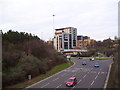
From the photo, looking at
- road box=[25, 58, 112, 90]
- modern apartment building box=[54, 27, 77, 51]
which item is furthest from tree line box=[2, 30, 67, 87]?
modern apartment building box=[54, 27, 77, 51]

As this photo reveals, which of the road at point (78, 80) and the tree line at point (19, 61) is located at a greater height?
the tree line at point (19, 61)

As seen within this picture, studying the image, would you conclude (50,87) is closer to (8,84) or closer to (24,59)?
(8,84)

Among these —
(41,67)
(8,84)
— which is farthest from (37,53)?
(8,84)

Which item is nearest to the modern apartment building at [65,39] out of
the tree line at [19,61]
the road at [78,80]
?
the tree line at [19,61]

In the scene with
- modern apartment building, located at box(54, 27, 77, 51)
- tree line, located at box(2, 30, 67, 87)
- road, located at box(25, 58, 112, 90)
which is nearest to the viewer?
road, located at box(25, 58, 112, 90)

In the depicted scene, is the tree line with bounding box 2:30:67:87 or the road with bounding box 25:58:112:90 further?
the tree line with bounding box 2:30:67:87

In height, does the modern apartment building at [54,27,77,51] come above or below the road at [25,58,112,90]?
above

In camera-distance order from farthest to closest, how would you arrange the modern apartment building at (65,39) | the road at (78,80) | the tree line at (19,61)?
the modern apartment building at (65,39)
the tree line at (19,61)
the road at (78,80)

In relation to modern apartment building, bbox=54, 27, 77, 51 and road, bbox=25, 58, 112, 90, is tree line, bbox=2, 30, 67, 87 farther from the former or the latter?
modern apartment building, bbox=54, 27, 77, 51

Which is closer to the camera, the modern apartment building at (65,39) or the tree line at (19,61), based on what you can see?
the tree line at (19,61)

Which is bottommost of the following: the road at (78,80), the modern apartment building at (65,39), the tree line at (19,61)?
the road at (78,80)

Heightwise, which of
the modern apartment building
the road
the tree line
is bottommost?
the road

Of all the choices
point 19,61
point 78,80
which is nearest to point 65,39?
point 19,61

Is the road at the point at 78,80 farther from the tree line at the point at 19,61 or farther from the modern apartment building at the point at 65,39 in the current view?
the modern apartment building at the point at 65,39
